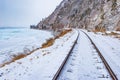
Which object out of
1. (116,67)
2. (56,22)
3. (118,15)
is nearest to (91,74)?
(116,67)

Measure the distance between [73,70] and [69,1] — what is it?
155 m

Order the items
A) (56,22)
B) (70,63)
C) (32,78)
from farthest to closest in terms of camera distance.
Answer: (56,22)
(70,63)
(32,78)

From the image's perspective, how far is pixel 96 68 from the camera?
10461mm

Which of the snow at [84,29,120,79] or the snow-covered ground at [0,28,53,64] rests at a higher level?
the snow at [84,29,120,79]

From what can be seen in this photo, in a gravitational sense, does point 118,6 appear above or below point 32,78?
above

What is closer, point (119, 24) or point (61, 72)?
point (61, 72)

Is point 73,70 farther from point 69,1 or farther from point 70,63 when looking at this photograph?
point 69,1

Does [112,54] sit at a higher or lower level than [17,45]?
higher

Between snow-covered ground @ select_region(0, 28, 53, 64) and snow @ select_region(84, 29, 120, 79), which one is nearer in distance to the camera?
snow @ select_region(84, 29, 120, 79)

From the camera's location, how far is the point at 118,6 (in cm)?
5569

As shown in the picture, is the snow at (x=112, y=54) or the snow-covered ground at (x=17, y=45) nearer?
the snow at (x=112, y=54)

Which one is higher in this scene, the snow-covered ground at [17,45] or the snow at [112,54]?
the snow at [112,54]

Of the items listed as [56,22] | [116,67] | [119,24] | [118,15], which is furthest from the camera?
[56,22]

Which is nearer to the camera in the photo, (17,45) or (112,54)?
(112,54)
